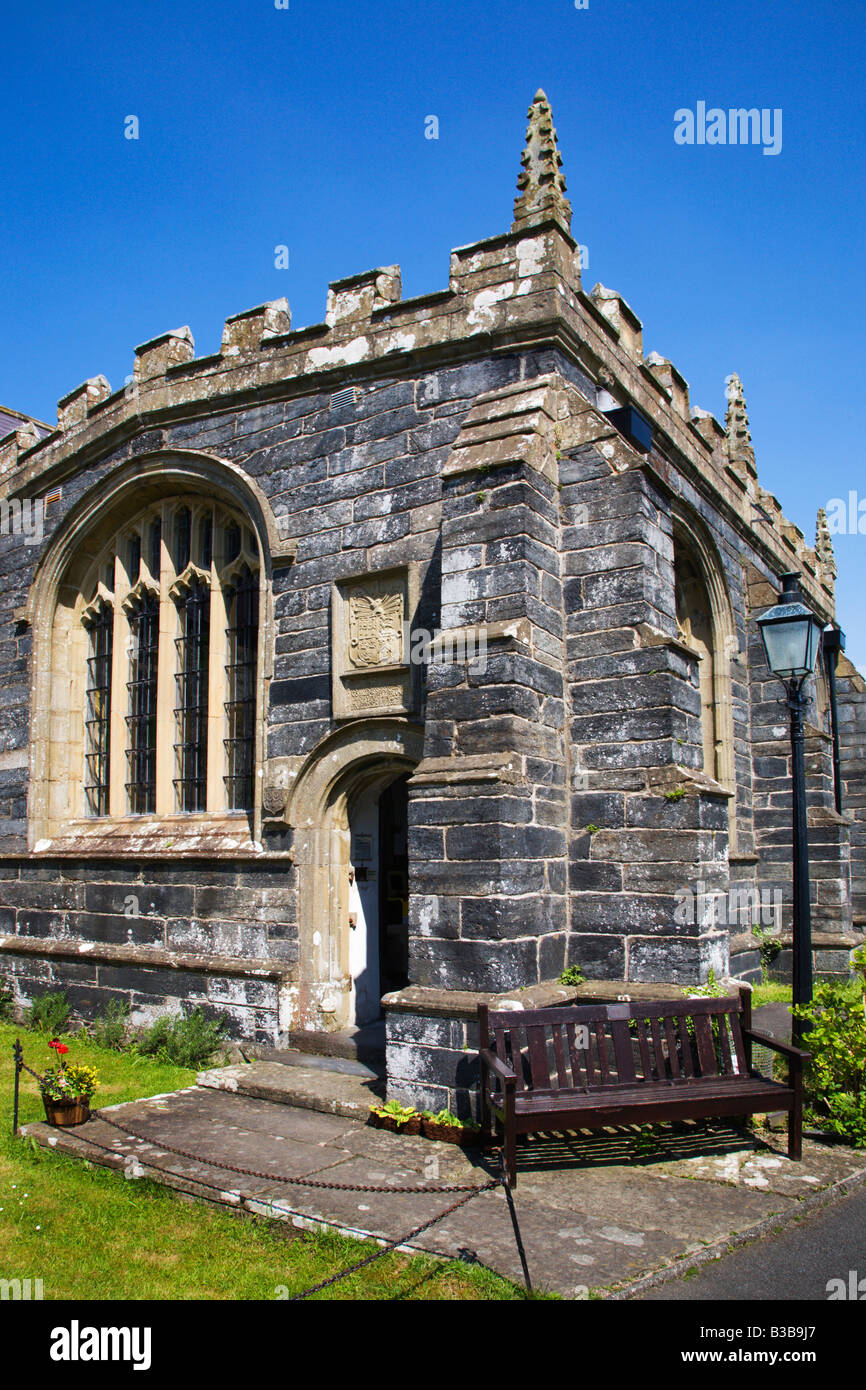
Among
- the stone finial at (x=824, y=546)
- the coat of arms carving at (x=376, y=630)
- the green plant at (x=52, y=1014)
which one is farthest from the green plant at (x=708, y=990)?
the stone finial at (x=824, y=546)

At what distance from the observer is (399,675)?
8242 mm

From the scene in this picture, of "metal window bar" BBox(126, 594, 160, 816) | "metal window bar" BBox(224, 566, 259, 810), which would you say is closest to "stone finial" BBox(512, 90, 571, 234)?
"metal window bar" BBox(224, 566, 259, 810)

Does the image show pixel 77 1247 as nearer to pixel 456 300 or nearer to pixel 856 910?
pixel 456 300

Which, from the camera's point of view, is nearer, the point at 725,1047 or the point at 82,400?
the point at 725,1047

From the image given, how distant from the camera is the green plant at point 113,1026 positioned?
9406 millimetres

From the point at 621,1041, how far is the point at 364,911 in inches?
146

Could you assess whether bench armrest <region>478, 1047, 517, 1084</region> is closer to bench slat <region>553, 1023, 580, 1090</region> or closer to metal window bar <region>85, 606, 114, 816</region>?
bench slat <region>553, 1023, 580, 1090</region>

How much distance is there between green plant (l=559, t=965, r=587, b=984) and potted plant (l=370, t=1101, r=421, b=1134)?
1.34 meters

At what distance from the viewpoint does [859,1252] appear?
14.5 ft

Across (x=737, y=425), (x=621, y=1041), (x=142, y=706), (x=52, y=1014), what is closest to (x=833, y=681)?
(x=737, y=425)

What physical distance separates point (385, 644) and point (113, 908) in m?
4.31

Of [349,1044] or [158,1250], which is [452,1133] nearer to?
[158,1250]

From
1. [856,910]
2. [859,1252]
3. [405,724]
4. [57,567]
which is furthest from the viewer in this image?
[856,910]

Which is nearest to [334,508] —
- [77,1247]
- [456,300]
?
[456,300]
